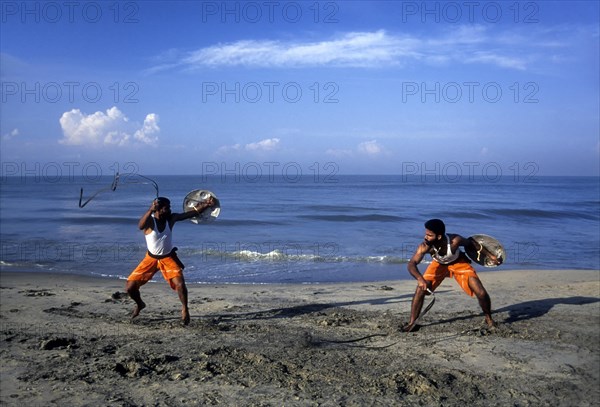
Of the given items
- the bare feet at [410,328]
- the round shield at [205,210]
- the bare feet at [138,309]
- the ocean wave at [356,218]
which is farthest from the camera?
the ocean wave at [356,218]

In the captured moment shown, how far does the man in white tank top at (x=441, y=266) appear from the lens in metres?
6.58

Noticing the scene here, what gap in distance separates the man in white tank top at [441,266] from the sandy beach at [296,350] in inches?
14.9

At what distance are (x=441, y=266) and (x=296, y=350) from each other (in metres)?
2.30

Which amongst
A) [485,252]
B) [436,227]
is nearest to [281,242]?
[485,252]

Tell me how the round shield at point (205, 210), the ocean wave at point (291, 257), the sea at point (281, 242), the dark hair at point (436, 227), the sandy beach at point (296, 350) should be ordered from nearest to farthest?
the sandy beach at point (296, 350)
the dark hair at point (436, 227)
the round shield at point (205, 210)
the sea at point (281, 242)
the ocean wave at point (291, 257)

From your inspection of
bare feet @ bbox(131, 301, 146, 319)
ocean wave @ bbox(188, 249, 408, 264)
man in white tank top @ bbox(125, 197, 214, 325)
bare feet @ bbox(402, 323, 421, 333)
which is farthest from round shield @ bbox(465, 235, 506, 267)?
ocean wave @ bbox(188, 249, 408, 264)

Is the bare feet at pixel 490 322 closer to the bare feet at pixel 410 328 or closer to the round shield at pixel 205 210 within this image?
the bare feet at pixel 410 328

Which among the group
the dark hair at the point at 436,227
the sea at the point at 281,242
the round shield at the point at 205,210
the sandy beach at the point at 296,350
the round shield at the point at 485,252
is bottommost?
the sea at the point at 281,242

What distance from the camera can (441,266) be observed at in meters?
6.93

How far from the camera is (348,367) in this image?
541 centimetres

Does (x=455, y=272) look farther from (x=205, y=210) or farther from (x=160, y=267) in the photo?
(x=160, y=267)

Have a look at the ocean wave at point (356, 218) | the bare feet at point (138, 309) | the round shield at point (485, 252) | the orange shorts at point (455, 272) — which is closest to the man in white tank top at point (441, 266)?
the orange shorts at point (455, 272)

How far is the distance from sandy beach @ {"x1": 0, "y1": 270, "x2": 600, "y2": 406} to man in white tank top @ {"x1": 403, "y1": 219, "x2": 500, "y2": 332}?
0.38 meters

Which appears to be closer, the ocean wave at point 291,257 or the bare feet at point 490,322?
the bare feet at point 490,322
